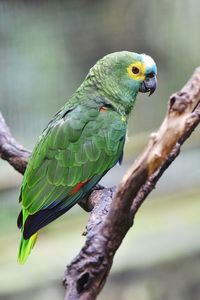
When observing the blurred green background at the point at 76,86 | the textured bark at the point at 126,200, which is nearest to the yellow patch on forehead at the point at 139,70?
the textured bark at the point at 126,200

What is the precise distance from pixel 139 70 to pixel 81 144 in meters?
0.23

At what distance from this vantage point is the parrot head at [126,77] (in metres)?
1.24

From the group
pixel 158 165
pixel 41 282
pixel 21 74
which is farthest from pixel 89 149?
pixel 41 282

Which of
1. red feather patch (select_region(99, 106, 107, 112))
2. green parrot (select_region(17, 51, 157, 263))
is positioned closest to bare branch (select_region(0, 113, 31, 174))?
green parrot (select_region(17, 51, 157, 263))

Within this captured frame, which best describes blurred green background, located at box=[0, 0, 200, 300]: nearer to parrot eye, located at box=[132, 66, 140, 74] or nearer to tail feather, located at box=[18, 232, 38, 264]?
parrot eye, located at box=[132, 66, 140, 74]

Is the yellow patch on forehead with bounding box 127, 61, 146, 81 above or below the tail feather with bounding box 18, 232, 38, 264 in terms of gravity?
above

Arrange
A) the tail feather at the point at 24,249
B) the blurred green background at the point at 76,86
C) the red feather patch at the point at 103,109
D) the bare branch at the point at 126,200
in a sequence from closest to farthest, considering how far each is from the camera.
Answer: the bare branch at the point at 126,200 → the tail feather at the point at 24,249 → the red feather patch at the point at 103,109 → the blurred green background at the point at 76,86

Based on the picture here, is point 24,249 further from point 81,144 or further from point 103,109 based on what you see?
point 103,109

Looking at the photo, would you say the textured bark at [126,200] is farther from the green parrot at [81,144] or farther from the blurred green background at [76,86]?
the blurred green background at [76,86]

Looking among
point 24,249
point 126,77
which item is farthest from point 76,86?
point 24,249

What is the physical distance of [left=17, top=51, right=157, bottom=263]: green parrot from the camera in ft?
3.60

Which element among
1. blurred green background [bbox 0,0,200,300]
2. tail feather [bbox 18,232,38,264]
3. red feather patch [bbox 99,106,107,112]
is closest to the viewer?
tail feather [bbox 18,232,38,264]

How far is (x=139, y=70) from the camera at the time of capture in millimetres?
1250

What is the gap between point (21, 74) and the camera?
191 cm
